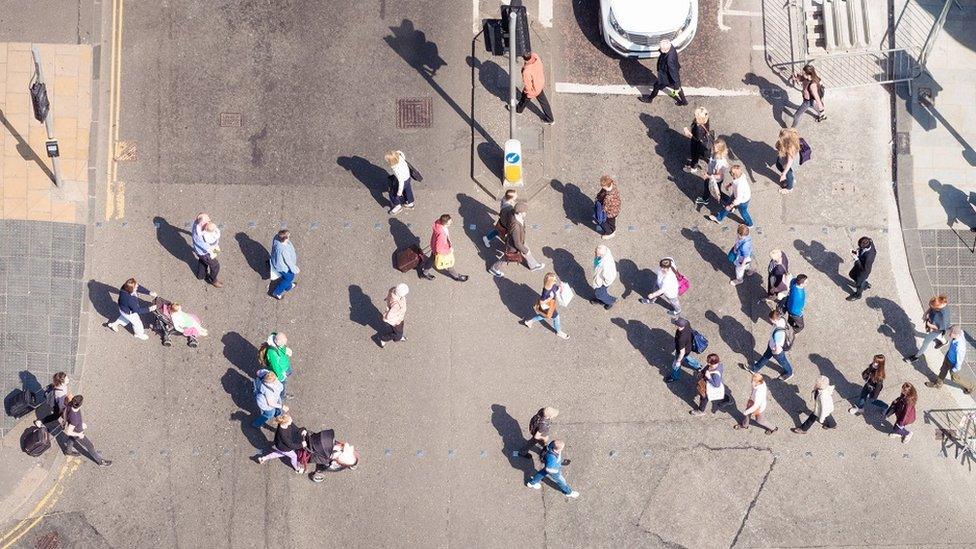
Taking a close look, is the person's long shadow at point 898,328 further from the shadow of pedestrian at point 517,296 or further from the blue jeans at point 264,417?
the blue jeans at point 264,417

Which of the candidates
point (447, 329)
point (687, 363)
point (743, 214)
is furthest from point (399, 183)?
point (743, 214)

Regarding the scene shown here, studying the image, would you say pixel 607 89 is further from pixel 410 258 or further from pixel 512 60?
pixel 410 258

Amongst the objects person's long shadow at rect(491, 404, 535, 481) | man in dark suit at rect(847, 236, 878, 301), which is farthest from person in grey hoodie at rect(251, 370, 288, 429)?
man in dark suit at rect(847, 236, 878, 301)

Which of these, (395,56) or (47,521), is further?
(395,56)

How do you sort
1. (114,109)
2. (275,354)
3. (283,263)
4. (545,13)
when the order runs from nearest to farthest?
(275,354) < (283,263) < (114,109) < (545,13)

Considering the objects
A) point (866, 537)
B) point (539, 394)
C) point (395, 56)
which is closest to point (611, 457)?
point (539, 394)

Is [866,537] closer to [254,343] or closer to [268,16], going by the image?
[254,343]
